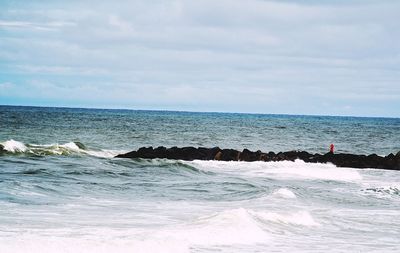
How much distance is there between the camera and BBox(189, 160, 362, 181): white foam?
79.5 ft

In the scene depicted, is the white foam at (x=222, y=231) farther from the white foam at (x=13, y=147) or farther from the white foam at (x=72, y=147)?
the white foam at (x=72, y=147)

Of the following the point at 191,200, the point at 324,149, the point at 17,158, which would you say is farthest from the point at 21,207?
the point at 324,149

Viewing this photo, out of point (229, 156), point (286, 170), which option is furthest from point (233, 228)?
point (229, 156)

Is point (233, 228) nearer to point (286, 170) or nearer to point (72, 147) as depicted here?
point (286, 170)

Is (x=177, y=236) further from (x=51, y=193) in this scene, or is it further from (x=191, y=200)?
(x=51, y=193)

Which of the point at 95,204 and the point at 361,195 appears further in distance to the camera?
the point at 361,195

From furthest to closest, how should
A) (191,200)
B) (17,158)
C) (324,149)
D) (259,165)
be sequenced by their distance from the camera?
(324,149), (259,165), (17,158), (191,200)

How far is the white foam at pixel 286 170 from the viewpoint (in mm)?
24234

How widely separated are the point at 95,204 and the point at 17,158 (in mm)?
12501

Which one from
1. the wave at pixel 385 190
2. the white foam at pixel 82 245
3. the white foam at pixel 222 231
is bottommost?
the white foam at pixel 82 245

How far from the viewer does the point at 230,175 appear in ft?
77.2

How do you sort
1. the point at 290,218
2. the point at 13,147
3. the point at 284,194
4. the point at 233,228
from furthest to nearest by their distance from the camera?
the point at 13,147 < the point at 284,194 < the point at 290,218 < the point at 233,228

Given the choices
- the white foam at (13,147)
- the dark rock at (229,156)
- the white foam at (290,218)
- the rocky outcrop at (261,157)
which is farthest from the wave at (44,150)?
the white foam at (290,218)

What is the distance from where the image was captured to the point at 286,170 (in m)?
26.1
